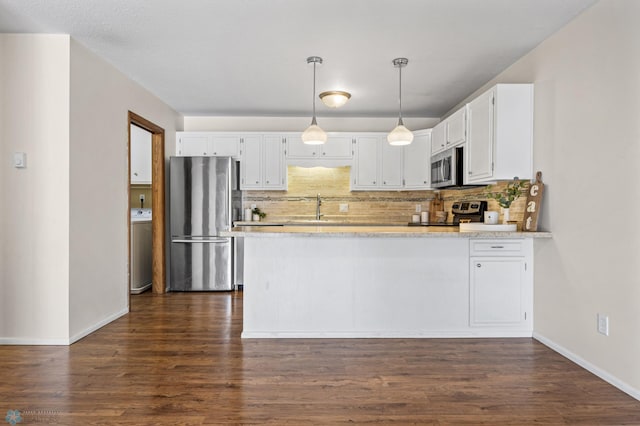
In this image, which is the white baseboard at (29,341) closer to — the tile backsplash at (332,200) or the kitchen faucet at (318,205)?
the tile backsplash at (332,200)

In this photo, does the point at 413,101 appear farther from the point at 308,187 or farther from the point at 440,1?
the point at 440,1

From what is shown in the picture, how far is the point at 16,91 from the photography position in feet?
10.3

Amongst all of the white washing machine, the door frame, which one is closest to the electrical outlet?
the door frame

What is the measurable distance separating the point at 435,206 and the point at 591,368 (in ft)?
11.5

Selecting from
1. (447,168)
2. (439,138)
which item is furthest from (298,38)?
(439,138)

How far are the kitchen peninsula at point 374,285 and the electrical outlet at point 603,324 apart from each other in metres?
0.82

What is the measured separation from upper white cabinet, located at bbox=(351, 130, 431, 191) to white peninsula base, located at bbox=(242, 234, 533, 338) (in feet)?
7.98

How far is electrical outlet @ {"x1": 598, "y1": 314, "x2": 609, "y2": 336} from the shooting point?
2508 mm

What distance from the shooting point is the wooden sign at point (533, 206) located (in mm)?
3204

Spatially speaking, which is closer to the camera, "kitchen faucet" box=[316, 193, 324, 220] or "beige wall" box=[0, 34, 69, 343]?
"beige wall" box=[0, 34, 69, 343]

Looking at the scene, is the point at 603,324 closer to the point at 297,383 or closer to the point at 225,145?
the point at 297,383

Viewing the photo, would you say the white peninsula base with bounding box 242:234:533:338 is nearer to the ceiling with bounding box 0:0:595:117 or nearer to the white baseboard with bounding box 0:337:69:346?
the white baseboard with bounding box 0:337:69:346

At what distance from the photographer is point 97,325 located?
140 inches

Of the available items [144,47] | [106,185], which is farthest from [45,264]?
[144,47]
